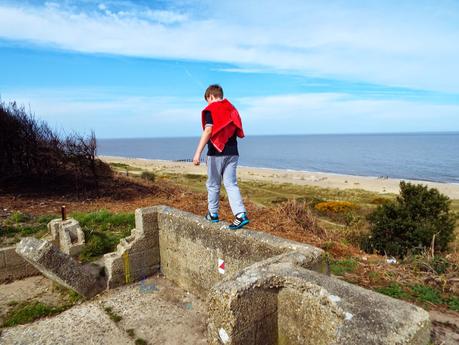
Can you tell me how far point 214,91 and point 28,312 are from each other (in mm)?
4774

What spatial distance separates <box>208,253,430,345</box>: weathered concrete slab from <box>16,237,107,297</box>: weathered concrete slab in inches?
132

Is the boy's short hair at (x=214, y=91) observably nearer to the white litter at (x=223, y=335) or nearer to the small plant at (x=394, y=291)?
the white litter at (x=223, y=335)

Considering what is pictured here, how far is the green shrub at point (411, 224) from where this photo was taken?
11906 mm

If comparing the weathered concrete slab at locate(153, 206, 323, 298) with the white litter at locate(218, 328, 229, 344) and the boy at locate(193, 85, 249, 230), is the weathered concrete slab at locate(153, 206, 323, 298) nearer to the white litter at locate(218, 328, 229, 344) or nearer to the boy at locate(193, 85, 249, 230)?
the boy at locate(193, 85, 249, 230)

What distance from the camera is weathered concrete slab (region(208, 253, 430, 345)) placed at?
9.30 ft

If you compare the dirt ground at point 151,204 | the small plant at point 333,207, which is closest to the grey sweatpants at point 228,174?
the dirt ground at point 151,204

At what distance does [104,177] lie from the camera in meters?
17.5

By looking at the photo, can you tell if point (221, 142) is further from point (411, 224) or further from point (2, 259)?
point (411, 224)

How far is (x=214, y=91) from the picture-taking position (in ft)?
17.4

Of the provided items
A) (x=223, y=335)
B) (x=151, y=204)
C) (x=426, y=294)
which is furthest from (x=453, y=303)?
(x=151, y=204)

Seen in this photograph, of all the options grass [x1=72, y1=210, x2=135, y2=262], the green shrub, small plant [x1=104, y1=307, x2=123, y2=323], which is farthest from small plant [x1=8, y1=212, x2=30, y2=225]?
the green shrub

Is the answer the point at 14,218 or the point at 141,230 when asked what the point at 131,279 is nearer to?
the point at 141,230

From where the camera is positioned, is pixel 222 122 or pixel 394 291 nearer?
pixel 222 122

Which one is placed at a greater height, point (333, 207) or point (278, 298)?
point (278, 298)
